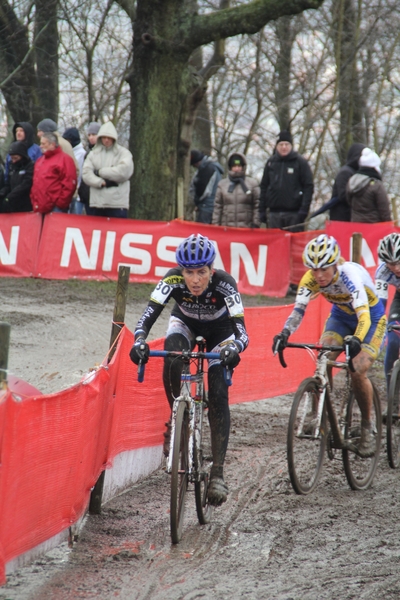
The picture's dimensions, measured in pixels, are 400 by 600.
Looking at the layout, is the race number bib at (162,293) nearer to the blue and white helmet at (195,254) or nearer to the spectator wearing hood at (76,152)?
the blue and white helmet at (195,254)

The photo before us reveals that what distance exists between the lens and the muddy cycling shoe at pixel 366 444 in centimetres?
777

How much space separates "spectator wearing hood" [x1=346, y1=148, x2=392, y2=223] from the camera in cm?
1475

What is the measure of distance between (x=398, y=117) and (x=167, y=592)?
2675 centimetres

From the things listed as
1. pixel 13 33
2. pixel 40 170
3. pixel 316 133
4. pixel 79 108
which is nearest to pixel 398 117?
pixel 316 133

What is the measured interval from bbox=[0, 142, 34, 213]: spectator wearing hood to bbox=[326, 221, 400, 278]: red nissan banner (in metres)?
5.42

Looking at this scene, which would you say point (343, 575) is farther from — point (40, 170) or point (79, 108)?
point (79, 108)

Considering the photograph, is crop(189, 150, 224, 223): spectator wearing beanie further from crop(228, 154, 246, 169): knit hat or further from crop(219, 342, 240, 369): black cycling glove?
crop(219, 342, 240, 369): black cycling glove

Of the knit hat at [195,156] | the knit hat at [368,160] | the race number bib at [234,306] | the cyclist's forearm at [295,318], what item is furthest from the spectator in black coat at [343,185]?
the race number bib at [234,306]

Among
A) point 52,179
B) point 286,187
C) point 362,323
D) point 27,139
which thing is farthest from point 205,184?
point 362,323

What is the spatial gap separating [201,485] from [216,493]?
0.18 m

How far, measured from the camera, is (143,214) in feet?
55.1

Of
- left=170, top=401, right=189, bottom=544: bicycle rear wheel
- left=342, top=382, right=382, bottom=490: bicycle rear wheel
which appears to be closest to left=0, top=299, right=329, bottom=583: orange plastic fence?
left=170, top=401, right=189, bottom=544: bicycle rear wheel

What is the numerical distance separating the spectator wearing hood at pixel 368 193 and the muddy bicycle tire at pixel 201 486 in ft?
30.8

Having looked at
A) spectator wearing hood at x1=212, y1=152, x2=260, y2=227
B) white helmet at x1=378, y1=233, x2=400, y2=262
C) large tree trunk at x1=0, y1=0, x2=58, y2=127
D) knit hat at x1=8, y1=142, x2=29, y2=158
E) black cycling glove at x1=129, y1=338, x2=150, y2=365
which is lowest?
black cycling glove at x1=129, y1=338, x2=150, y2=365
